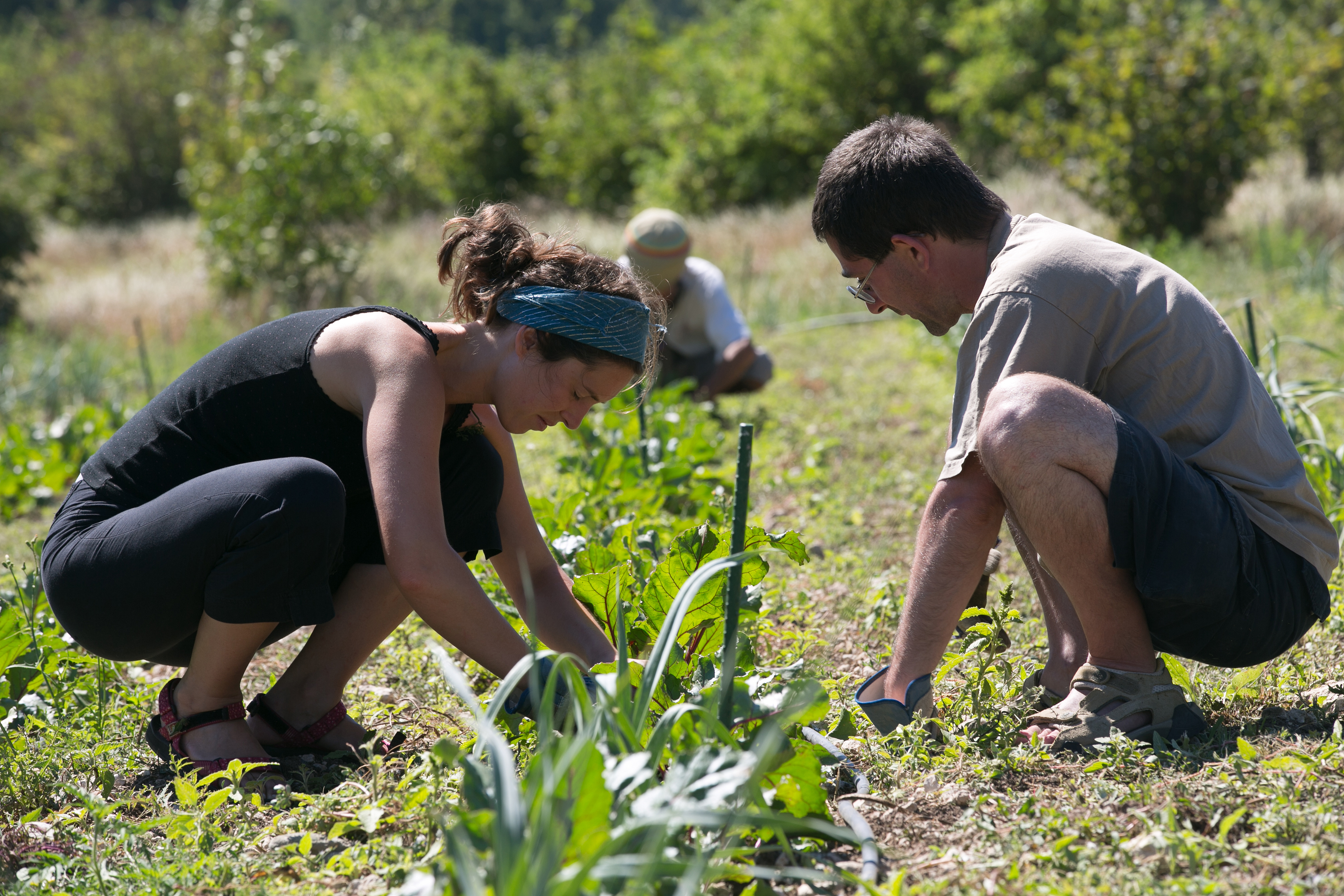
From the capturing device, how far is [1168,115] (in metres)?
8.64

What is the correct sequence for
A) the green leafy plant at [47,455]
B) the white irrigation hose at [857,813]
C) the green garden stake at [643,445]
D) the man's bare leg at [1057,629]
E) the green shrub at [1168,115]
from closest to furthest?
the white irrigation hose at [857,813]
the man's bare leg at [1057,629]
the green garden stake at [643,445]
the green leafy plant at [47,455]
the green shrub at [1168,115]

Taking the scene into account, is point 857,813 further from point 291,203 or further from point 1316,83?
point 1316,83

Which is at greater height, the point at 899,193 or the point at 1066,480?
the point at 899,193

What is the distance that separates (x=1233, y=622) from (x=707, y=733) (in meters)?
Answer: 1.04

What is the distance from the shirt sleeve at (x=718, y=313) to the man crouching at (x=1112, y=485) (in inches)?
129

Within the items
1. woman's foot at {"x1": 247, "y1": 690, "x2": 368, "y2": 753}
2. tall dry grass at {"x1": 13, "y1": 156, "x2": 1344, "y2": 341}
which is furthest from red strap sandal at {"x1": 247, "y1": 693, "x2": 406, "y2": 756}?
tall dry grass at {"x1": 13, "y1": 156, "x2": 1344, "y2": 341}

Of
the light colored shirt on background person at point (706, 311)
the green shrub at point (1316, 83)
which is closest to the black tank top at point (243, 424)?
the light colored shirt on background person at point (706, 311)

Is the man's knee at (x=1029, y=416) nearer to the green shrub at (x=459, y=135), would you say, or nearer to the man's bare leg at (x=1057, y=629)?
the man's bare leg at (x=1057, y=629)

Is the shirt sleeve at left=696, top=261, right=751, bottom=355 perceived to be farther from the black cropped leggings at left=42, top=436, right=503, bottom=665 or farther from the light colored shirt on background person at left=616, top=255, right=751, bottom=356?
the black cropped leggings at left=42, top=436, right=503, bottom=665

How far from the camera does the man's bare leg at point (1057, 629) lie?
210 centimetres

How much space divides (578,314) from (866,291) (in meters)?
0.64

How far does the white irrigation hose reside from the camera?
4.97 ft

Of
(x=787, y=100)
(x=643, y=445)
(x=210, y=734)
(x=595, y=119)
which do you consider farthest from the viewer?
(x=595, y=119)

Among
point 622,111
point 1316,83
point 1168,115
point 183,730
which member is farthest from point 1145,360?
point 622,111
